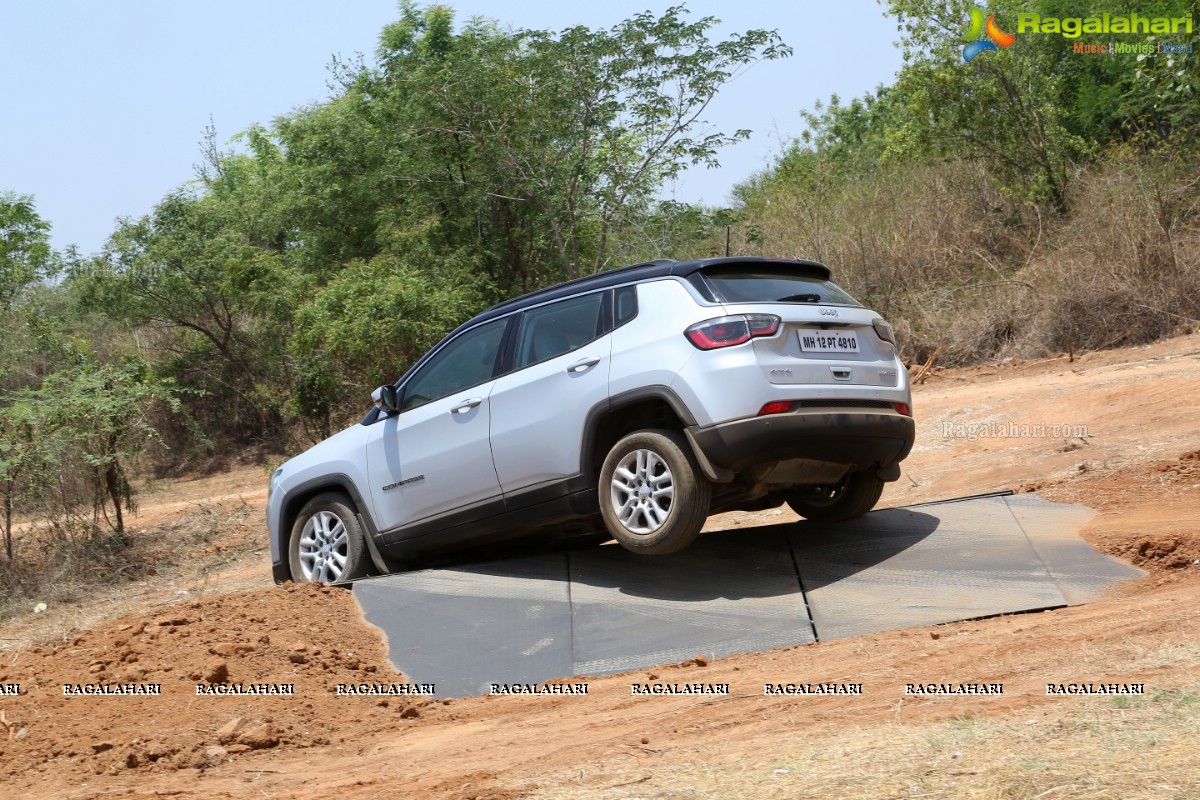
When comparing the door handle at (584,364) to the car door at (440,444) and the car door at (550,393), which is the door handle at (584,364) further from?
the car door at (440,444)

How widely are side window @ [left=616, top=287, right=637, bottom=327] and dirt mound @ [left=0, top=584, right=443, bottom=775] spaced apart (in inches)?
95.7

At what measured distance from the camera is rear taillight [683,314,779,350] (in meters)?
6.50

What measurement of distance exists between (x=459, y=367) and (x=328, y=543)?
5.44 ft

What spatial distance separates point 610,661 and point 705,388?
1.57m

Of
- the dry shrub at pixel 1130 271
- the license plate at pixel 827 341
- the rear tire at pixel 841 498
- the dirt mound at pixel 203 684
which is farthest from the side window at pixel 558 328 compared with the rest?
the dry shrub at pixel 1130 271

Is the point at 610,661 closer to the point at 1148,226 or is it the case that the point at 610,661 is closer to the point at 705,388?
the point at 705,388

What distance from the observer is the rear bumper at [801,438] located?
636cm

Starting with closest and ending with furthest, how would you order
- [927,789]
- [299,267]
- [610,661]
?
[927,789] → [610,661] → [299,267]

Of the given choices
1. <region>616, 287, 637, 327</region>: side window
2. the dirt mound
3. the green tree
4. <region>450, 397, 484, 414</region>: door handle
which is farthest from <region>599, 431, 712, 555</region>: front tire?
the green tree

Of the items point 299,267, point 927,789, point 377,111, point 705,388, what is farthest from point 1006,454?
point 299,267

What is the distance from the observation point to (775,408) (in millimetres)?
6414

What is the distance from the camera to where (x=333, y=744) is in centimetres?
Answer: 548

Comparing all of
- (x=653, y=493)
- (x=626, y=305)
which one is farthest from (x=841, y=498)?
(x=626, y=305)

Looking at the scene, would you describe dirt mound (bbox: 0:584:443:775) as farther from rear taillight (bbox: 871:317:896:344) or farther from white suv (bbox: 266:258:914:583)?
rear taillight (bbox: 871:317:896:344)
